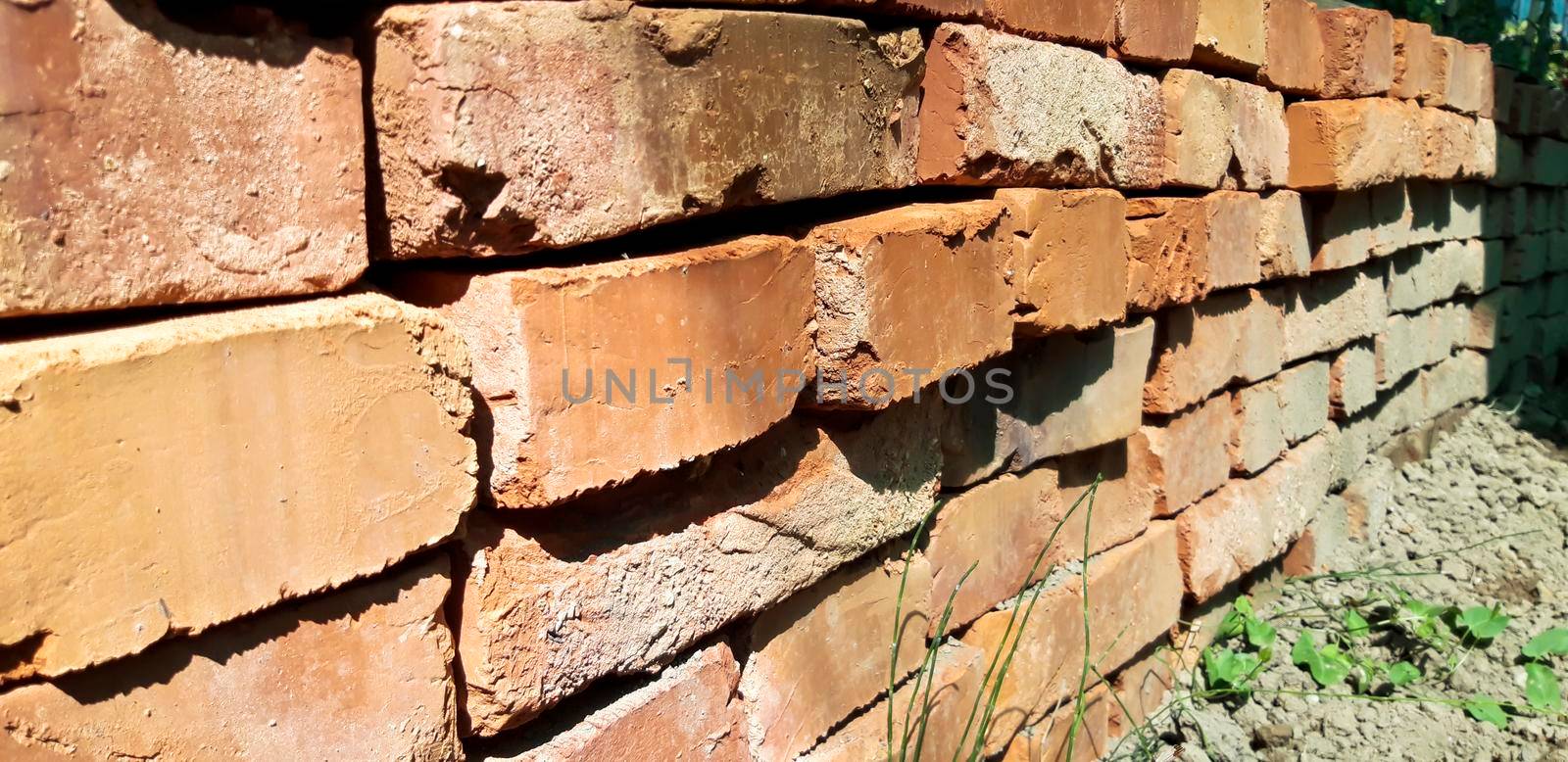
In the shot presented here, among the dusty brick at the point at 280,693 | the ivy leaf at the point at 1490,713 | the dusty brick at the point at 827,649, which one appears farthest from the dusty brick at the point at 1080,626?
the dusty brick at the point at 280,693

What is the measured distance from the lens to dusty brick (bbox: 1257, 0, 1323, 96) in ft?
12.1

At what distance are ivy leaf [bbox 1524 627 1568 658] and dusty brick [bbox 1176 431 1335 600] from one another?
781mm

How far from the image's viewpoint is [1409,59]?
180 inches

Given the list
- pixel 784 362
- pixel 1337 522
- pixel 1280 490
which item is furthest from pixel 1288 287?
pixel 784 362

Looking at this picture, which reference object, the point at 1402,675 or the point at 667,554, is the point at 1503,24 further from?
the point at 667,554

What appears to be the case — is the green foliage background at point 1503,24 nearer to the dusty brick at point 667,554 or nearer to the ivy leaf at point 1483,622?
the ivy leaf at point 1483,622

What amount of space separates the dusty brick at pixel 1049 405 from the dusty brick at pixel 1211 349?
213 mm

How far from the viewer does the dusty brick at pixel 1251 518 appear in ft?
11.9

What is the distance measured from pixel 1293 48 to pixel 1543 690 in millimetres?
2125

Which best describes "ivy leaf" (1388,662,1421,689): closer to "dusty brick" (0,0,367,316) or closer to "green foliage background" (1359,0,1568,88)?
"dusty brick" (0,0,367,316)

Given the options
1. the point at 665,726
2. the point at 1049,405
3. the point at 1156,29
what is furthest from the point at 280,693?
the point at 1156,29

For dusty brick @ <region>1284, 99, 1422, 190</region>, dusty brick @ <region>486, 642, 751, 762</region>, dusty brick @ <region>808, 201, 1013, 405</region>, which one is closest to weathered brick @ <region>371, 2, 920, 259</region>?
dusty brick @ <region>808, 201, 1013, 405</region>

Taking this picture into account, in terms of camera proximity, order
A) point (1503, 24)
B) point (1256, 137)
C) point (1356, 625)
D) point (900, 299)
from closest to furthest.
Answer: point (900, 299) < point (1256, 137) < point (1356, 625) < point (1503, 24)

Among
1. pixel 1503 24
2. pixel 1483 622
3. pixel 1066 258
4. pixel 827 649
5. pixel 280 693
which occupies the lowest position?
pixel 1483 622
